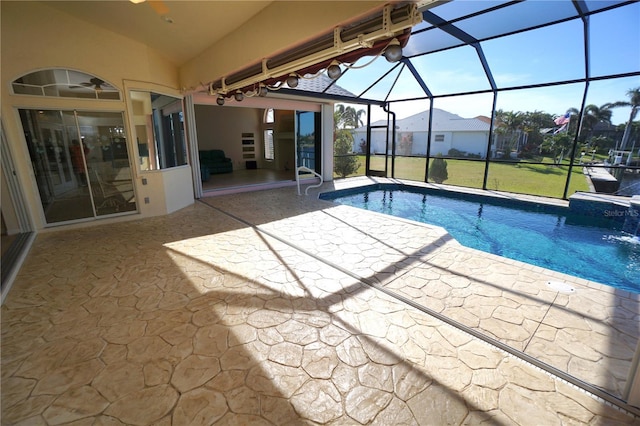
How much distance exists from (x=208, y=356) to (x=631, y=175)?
8.78 meters

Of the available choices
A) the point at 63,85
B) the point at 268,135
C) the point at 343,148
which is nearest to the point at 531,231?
the point at 63,85

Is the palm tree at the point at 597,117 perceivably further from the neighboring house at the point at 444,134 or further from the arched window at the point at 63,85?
the arched window at the point at 63,85

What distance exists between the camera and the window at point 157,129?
5.34m

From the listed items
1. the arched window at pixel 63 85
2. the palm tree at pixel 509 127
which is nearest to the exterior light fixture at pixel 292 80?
the arched window at pixel 63 85

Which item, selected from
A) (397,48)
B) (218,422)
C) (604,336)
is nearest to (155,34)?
(397,48)

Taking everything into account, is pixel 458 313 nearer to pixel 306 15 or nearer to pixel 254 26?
pixel 306 15

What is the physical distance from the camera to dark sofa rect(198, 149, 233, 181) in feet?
37.6

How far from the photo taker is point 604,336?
2207 mm

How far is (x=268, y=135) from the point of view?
514 inches

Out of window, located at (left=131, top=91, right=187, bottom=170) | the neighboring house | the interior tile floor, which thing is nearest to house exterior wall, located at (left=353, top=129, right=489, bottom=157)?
the neighboring house

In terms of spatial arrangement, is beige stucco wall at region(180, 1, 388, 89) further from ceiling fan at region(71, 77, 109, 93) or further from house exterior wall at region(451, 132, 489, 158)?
house exterior wall at region(451, 132, 489, 158)

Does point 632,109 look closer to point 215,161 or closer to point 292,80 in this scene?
point 292,80

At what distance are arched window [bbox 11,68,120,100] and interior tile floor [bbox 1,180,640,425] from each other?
265 cm

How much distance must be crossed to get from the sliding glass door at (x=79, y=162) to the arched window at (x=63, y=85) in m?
0.29
